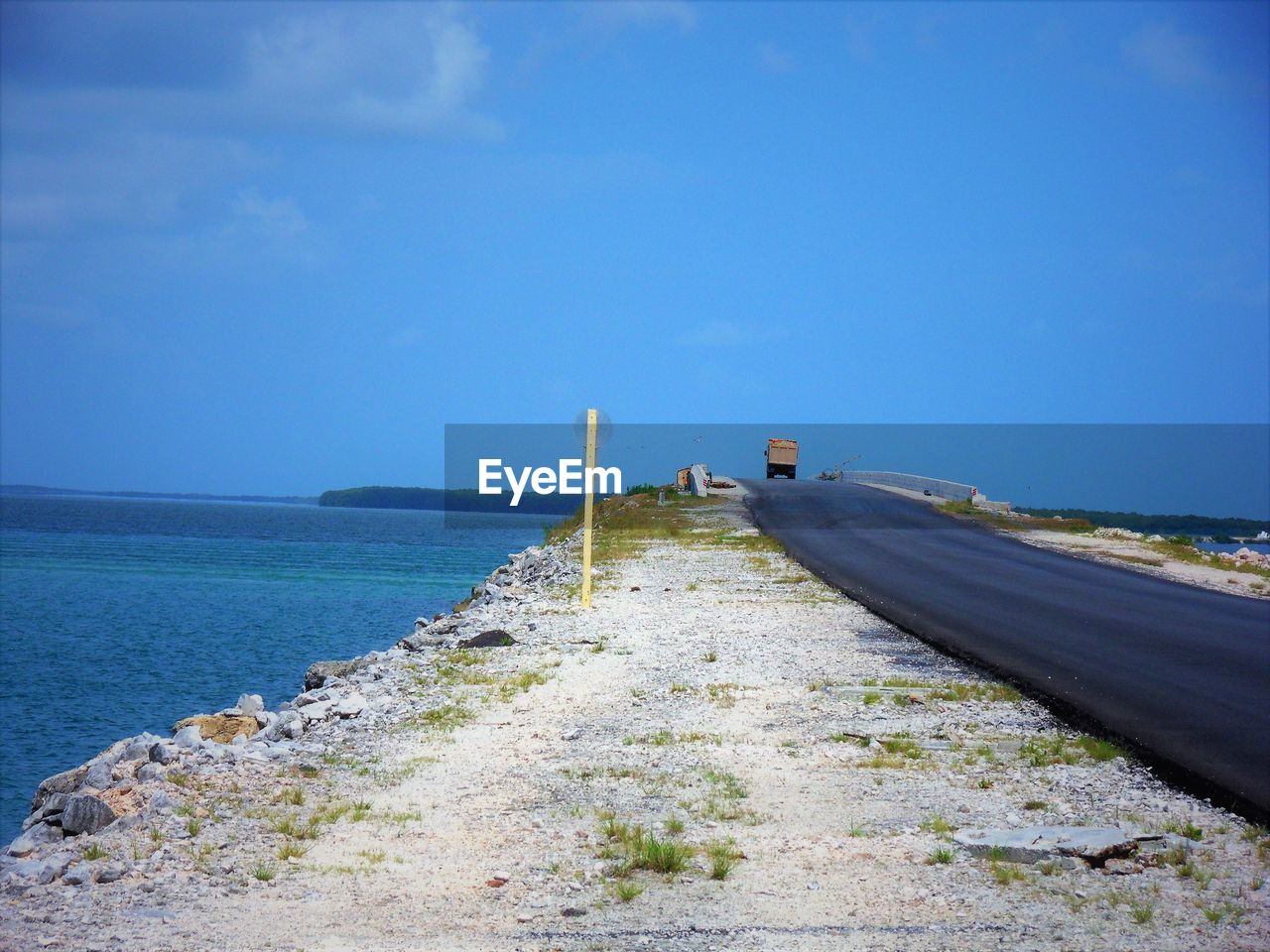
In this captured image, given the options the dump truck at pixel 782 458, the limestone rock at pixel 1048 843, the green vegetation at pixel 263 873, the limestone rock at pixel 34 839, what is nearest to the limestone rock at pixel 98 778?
the limestone rock at pixel 34 839

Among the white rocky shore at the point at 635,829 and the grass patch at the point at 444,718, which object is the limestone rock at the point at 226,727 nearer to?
the white rocky shore at the point at 635,829

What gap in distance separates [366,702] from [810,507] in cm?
3330

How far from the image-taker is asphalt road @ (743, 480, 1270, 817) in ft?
30.8

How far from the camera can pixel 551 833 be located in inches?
275

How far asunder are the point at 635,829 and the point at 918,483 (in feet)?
176

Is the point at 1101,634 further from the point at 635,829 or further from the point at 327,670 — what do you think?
the point at 327,670

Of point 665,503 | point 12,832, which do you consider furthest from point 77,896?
point 665,503

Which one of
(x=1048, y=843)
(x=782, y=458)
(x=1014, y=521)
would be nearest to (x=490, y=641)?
(x=1048, y=843)

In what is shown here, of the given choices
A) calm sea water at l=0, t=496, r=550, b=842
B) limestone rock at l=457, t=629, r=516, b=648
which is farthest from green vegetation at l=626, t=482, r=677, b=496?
limestone rock at l=457, t=629, r=516, b=648

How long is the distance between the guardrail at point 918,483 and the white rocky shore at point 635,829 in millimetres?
39558

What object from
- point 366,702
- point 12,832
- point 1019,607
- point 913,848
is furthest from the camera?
point 1019,607

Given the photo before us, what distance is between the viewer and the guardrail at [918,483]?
1971 inches

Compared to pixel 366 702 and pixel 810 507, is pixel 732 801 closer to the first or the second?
pixel 366 702

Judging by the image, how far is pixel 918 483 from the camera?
58438 mm
